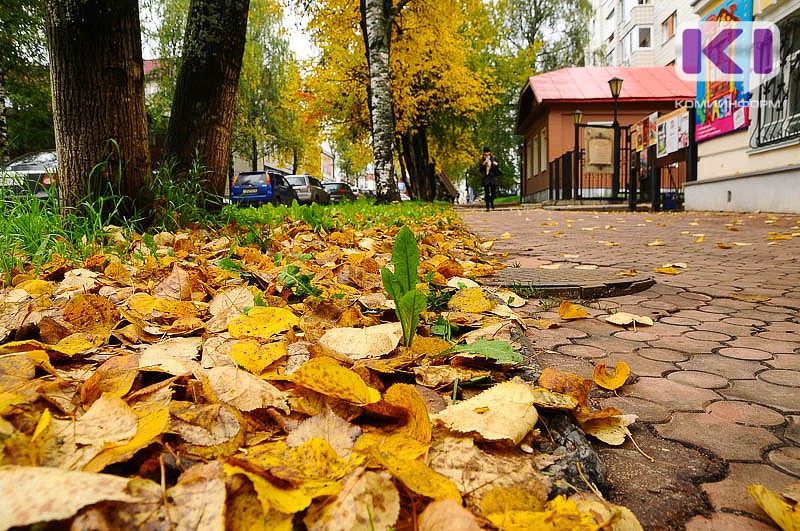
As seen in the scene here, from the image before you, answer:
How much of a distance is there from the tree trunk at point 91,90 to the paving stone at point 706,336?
340cm

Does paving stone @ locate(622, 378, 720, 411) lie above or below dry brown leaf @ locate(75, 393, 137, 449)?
below

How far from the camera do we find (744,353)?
1792 millimetres

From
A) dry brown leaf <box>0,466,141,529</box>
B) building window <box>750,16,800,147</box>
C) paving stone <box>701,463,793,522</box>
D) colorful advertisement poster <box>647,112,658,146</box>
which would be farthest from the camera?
colorful advertisement poster <box>647,112,658,146</box>

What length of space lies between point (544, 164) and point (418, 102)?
743 centimetres

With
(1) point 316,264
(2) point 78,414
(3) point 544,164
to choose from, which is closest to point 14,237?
(1) point 316,264

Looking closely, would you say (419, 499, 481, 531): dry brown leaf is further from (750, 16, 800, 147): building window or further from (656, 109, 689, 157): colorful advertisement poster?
(656, 109, 689, 157): colorful advertisement poster

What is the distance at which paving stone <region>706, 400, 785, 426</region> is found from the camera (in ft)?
4.09

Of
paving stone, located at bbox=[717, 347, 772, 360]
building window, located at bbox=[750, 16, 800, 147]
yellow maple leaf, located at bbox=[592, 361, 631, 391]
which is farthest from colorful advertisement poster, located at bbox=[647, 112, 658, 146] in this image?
yellow maple leaf, located at bbox=[592, 361, 631, 391]

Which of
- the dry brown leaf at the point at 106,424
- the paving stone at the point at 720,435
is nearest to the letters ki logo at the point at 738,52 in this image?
the paving stone at the point at 720,435

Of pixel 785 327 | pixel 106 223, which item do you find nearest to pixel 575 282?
pixel 785 327

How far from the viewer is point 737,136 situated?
10.9 metres

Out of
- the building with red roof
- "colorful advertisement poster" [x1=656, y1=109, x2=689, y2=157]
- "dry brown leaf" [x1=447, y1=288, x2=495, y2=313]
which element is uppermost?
the building with red roof

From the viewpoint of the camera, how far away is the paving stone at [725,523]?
847mm

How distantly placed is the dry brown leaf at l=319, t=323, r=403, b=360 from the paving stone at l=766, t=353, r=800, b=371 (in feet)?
3.98
